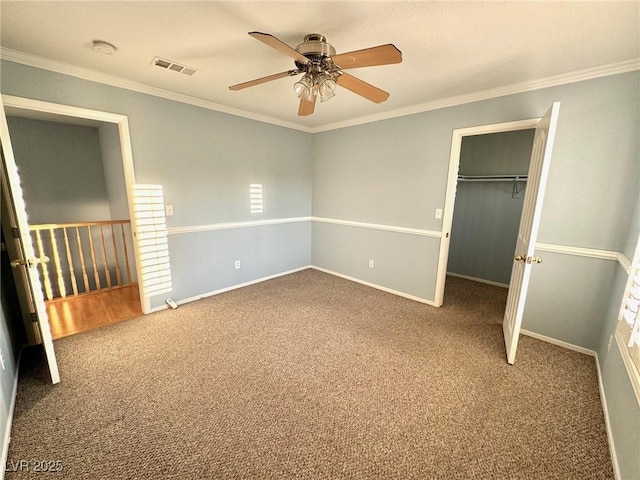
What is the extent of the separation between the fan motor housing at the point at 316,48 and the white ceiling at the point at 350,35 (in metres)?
0.05

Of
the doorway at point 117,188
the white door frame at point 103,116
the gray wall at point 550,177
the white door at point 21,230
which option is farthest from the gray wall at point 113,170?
the gray wall at point 550,177

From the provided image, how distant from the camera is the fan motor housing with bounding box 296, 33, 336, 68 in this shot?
1.59m

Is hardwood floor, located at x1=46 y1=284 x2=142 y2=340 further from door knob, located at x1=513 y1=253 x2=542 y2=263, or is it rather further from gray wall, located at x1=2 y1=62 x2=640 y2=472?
door knob, located at x1=513 y1=253 x2=542 y2=263

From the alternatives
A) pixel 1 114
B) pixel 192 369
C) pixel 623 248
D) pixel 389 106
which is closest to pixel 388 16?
pixel 389 106

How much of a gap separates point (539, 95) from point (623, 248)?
1.47 metres

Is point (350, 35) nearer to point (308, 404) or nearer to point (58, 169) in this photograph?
point (308, 404)

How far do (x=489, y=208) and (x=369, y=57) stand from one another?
11.3 ft

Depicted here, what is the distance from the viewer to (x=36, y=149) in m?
3.95

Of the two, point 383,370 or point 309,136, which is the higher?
point 309,136

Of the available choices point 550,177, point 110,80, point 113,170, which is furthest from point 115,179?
point 550,177

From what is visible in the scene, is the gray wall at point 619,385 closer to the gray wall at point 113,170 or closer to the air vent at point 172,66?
the air vent at point 172,66

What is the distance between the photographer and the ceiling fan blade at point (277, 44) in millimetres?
1202

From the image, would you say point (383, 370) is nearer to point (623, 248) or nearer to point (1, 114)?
point (623, 248)

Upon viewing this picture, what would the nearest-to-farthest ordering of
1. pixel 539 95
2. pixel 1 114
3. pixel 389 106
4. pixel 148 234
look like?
pixel 1 114 → pixel 539 95 → pixel 148 234 → pixel 389 106
